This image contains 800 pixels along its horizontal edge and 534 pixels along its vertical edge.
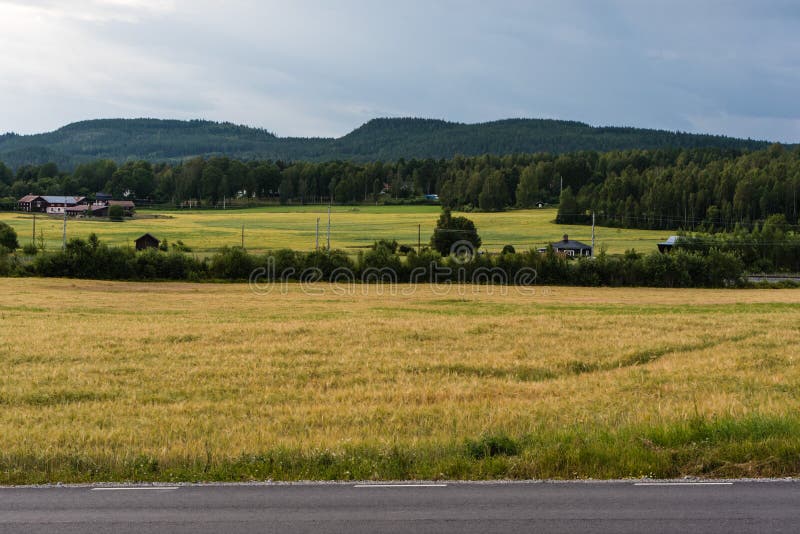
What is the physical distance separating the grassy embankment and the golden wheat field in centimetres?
5842

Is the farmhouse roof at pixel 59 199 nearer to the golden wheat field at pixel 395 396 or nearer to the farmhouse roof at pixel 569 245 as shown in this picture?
the farmhouse roof at pixel 569 245

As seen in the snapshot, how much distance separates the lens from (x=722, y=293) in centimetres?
6381

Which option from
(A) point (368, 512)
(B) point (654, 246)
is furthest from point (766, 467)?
(B) point (654, 246)

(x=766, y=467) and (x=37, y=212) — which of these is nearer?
(x=766, y=467)

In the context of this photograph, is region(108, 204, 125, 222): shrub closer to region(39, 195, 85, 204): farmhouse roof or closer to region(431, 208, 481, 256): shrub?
region(39, 195, 85, 204): farmhouse roof

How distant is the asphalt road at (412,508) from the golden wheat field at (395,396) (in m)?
0.72

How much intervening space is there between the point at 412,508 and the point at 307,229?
11378cm

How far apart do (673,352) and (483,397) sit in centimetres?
1019

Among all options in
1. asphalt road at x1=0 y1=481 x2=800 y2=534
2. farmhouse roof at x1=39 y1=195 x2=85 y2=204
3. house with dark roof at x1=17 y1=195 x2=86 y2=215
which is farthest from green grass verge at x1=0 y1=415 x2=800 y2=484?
farmhouse roof at x1=39 y1=195 x2=85 y2=204

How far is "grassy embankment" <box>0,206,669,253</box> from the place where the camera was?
331ft

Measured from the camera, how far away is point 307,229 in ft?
402

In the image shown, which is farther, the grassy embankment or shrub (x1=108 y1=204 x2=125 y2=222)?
shrub (x1=108 y1=204 x2=125 y2=222)

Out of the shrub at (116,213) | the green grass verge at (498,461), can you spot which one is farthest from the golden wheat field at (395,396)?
the shrub at (116,213)

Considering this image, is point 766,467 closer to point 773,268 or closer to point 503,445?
point 503,445
